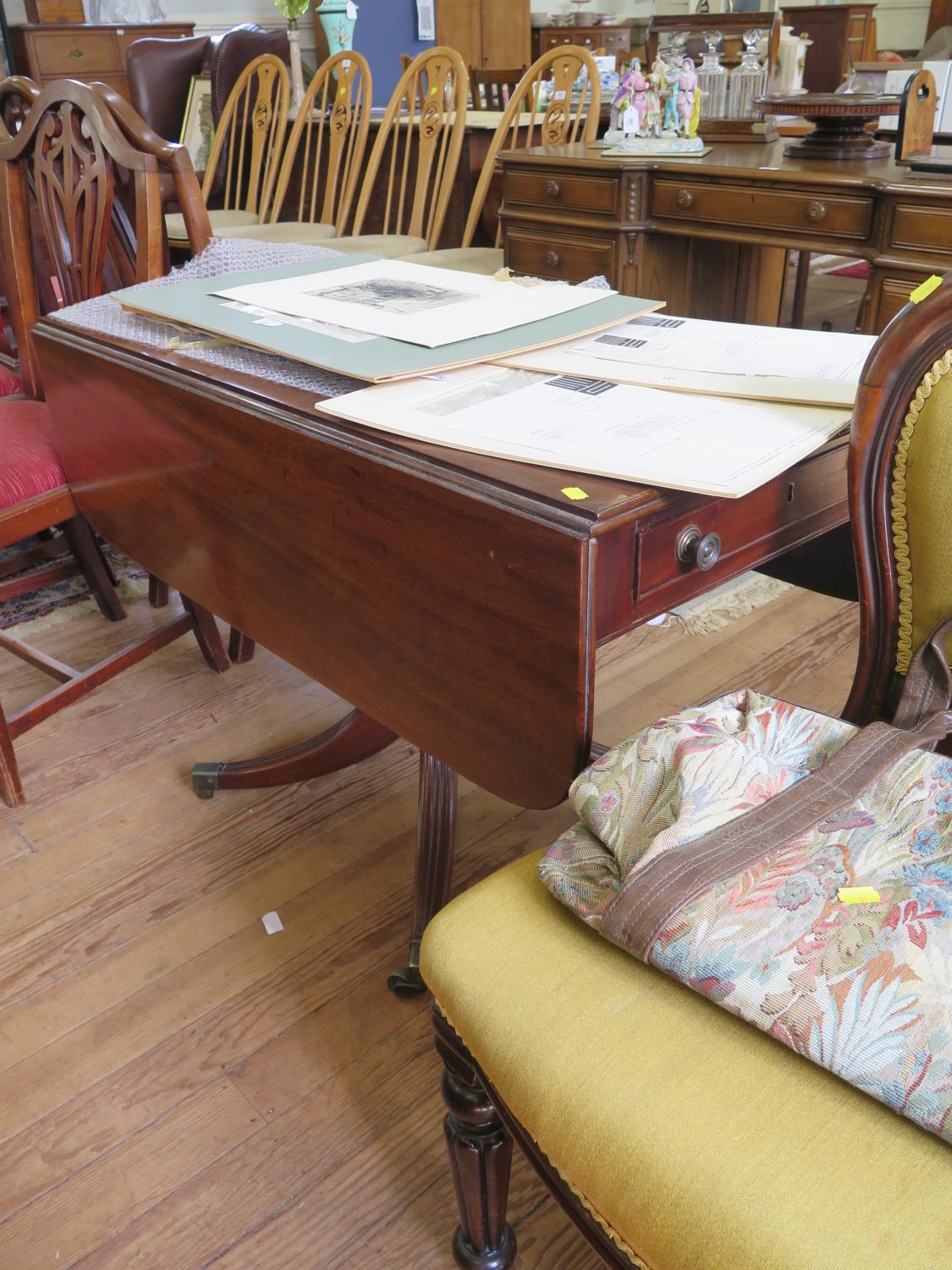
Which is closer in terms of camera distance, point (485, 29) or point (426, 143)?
point (426, 143)

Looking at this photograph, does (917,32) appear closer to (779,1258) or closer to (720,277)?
(720,277)

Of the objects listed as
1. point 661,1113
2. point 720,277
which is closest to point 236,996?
point 661,1113

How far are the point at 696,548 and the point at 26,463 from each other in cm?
116

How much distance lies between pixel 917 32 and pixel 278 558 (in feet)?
27.7

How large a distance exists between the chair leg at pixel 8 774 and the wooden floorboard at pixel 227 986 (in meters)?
0.03

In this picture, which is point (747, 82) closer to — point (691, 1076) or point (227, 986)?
point (227, 986)

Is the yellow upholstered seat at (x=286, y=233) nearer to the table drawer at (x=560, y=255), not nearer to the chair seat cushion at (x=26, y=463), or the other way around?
the table drawer at (x=560, y=255)

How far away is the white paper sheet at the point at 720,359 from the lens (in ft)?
3.08

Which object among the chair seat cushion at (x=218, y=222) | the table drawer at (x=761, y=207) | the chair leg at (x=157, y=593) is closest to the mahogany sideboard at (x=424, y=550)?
the chair leg at (x=157, y=593)

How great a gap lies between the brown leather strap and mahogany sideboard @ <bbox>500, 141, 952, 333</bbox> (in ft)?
5.14

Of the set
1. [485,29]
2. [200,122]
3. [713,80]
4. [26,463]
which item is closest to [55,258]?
[26,463]

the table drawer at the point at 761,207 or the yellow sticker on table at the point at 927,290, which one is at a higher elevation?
the yellow sticker on table at the point at 927,290

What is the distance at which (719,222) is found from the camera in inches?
97.6

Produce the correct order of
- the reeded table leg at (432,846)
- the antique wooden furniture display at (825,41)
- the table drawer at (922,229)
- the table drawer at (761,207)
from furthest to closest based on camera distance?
the antique wooden furniture display at (825,41), the table drawer at (761,207), the table drawer at (922,229), the reeded table leg at (432,846)
